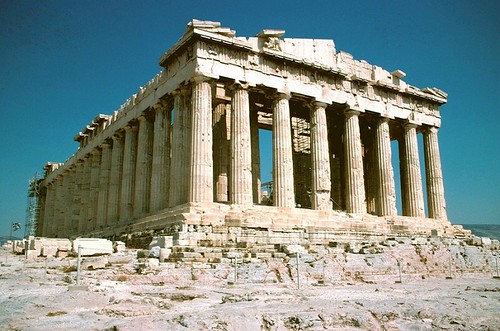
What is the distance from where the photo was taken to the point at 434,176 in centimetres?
3262

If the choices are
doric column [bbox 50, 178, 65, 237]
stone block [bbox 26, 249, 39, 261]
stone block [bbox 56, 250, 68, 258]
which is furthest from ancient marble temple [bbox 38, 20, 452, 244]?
doric column [bbox 50, 178, 65, 237]

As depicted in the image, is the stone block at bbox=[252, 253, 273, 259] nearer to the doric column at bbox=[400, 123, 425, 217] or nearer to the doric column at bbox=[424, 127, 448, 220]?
the doric column at bbox=[400, 123, 425, 217]

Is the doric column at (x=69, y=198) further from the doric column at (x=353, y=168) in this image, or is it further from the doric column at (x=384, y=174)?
the doric column at (x=384, y=174)

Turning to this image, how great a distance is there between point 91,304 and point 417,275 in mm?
14122

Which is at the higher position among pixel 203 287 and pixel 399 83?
pixel 399 83

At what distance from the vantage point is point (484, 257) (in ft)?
77.2

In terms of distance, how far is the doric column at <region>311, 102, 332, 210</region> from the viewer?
87.0ft

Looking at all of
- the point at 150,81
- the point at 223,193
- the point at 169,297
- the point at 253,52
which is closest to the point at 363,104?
the point at 253,52

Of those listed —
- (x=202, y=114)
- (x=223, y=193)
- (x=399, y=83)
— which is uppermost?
(x=399, y=83)

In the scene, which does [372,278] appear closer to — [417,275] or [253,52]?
[417,275]

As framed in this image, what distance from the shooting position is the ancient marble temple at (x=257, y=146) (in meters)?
23.1

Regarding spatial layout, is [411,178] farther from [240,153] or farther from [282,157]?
[240,153]

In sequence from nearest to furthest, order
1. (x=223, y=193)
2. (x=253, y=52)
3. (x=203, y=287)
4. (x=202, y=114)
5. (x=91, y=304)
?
(x=91, y=304) < (x=203, y=287) < (x=202, y=114) < (x=253, y=52) < (x=223, y=193)

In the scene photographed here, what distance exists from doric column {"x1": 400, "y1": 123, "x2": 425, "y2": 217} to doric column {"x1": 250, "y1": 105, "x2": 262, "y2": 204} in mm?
10376
